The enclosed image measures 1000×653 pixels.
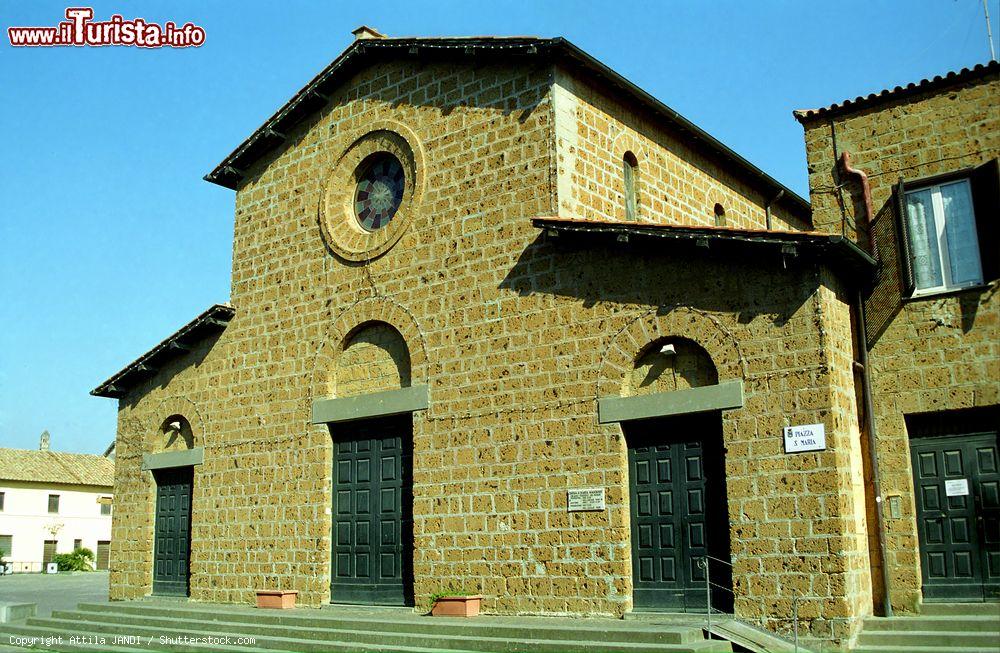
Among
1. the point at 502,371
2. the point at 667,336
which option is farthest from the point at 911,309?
the point at 502,371

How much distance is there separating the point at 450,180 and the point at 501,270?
2119 millimetres

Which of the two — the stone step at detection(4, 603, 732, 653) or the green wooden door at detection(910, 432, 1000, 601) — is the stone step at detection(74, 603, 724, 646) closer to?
the stone step at detection(4, 603, 732, 653)

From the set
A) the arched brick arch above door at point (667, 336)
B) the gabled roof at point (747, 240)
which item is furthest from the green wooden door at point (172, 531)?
the gabled roof at point (747, 240)

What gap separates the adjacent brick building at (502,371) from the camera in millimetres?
12031

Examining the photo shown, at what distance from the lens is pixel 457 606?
45.3 feet

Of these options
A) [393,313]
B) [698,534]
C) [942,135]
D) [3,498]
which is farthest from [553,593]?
[3,498]

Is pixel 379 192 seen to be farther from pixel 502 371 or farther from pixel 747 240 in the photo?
pixel 747 240

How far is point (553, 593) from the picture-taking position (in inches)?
528

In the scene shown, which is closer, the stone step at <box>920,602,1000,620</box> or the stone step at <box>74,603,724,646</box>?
the stone step at <box>74,603,724,646</box>

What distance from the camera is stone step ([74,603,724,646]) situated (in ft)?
36.0

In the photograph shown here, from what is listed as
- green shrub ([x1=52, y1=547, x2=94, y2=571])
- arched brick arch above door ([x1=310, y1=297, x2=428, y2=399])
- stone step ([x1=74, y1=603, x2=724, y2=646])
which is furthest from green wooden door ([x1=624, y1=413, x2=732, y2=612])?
green shrub ([x1=52, y1=547, x2=94, y2=571])

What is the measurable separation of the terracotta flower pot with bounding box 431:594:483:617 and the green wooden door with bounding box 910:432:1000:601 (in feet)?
20.1

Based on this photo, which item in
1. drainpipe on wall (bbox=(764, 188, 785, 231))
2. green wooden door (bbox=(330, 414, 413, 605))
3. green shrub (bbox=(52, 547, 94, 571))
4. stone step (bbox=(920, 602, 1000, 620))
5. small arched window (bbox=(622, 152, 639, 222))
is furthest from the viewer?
green shrub (bbox=(52, 547, 94, 571))

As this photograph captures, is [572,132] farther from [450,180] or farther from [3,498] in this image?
[3,498]
